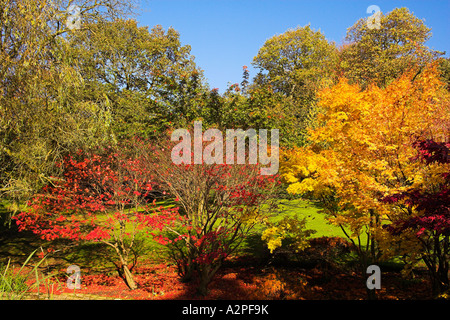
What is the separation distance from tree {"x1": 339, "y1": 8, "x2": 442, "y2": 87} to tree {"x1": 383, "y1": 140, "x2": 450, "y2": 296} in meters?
20.9

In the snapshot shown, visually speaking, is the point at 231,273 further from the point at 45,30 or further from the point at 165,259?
the point at 45,30

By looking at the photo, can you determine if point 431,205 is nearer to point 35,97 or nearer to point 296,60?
point 35,97

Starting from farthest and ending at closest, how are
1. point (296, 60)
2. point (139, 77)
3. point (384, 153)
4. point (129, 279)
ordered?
point (296, 60) < point (139, 77) < point (129, 279) < point (384, 153)

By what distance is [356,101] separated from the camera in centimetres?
794

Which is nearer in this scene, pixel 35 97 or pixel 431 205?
pixel 431 205

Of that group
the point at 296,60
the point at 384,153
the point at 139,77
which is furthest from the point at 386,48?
the point at 384,153

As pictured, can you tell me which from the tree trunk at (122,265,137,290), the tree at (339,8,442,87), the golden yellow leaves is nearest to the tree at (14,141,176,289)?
the tree trunk at (122,265,137,290)

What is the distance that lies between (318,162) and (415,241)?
2.95 meters

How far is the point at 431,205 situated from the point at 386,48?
87.0 ft

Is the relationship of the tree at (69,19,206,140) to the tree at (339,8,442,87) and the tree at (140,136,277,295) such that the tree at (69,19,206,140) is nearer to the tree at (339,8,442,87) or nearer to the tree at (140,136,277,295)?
the tree at (140,136,277,295)

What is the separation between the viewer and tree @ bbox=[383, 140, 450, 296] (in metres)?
4.03

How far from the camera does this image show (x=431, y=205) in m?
4.21

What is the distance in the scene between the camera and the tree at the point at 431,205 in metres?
4.03
